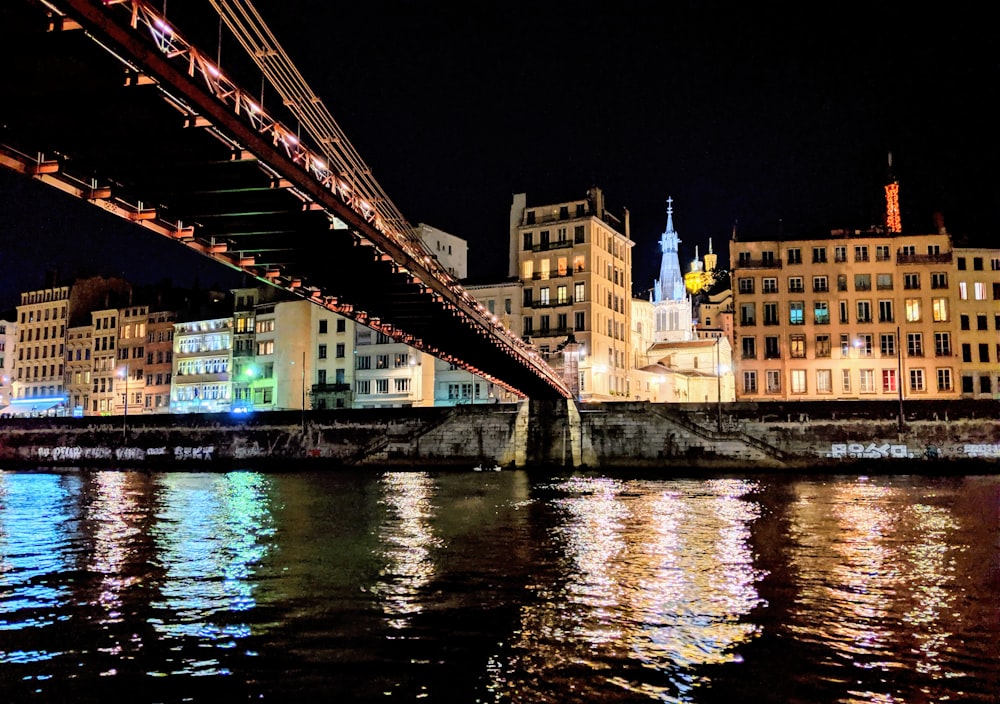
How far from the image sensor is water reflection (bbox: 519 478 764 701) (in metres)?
11.1

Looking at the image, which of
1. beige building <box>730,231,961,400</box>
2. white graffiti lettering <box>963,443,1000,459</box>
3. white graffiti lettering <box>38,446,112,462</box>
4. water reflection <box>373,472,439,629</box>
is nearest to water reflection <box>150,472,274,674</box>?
water reflection <box>373,472,439,629</box>

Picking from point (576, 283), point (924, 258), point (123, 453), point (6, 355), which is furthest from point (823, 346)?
point (6, 355)

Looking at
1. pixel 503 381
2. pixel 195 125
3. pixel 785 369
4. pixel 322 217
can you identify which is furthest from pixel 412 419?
pixel 195 125

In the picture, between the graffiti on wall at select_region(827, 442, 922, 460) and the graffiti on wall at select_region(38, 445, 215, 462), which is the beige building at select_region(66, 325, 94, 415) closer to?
the graffiti on wall at select_region(38, 445, 215, 462)

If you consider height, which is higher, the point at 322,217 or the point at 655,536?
the point at 322,217

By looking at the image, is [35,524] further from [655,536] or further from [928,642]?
[928,642]

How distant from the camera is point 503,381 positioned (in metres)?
63.3

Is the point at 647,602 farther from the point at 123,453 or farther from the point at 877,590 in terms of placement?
the point at 123,453

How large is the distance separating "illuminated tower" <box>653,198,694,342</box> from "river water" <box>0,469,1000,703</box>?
317 feet

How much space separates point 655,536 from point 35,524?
21024mm

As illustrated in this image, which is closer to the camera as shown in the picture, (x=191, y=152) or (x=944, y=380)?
(x=191, y=152)

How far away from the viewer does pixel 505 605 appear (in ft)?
49.1

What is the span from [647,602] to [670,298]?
14189 cm

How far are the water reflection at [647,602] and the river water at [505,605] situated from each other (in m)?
0.07
